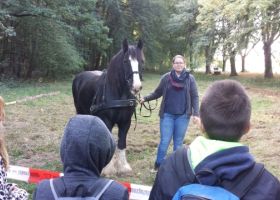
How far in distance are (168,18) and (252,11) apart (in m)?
19.3

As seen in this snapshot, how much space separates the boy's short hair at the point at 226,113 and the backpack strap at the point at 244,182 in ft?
0.63

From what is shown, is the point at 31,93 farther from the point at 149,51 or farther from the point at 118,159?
the point at 149,51

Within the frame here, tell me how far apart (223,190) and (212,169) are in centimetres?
10

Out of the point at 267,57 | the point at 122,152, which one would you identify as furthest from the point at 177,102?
the point at 267,57

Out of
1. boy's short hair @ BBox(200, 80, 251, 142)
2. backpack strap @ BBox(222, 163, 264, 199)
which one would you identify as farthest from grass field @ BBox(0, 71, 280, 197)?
backpack strap @ BBox(222, 163, 264, 199)

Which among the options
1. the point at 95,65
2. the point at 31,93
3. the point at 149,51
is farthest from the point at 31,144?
the point at 149,51

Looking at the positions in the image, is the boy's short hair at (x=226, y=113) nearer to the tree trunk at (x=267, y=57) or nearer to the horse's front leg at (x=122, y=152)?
the horse's front leg at (x=122, y=152)

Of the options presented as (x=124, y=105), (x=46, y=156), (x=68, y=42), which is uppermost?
(x=68, y=42)

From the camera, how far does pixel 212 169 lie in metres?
1.87

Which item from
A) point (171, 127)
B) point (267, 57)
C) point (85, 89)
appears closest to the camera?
point (171, 127)

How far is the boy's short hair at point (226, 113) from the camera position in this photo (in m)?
1.98

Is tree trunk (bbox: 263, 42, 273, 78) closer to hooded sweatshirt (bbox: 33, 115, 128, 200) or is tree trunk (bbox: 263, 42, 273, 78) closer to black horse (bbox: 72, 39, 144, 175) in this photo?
black horse (bbox: 72, 39, 144, 175)

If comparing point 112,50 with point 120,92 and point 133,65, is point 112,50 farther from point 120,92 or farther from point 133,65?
point 133,65

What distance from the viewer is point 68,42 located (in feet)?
89.9
